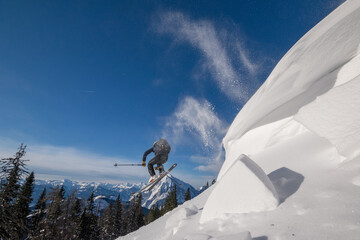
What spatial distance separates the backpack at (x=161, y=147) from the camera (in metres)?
11.4

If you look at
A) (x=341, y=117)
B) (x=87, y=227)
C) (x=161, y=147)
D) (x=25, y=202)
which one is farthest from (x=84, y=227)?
(x=341, y=117)

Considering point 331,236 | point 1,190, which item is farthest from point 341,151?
point 1,190

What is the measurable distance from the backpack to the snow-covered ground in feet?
20.9

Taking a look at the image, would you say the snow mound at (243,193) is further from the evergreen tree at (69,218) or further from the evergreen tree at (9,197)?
the evergreen tree at (69,218)

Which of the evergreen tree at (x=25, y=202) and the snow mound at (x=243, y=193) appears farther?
the evergreen tree at (x=25, y=202)

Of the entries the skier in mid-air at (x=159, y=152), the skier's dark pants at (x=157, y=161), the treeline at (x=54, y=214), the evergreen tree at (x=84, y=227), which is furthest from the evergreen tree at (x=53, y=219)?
the skier in mid-air at (x=159, y=152)

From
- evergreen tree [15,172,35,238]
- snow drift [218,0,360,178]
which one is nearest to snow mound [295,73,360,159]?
snow drift [218,0,360,178]

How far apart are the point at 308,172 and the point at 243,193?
1.37m

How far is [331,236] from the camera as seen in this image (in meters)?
1.89

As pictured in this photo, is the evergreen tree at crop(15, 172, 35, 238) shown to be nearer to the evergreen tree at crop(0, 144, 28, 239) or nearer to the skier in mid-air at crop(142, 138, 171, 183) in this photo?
the evergreen tree at crop(0, 144, 28, 239)

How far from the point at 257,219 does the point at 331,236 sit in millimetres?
1014

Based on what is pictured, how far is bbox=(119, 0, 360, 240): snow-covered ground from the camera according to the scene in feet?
7.47

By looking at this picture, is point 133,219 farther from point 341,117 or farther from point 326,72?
point 341,117

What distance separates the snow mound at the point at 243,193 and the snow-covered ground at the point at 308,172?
0.02 meters
